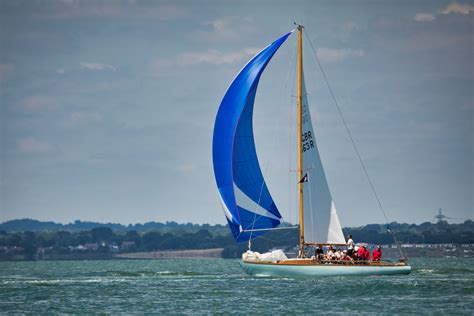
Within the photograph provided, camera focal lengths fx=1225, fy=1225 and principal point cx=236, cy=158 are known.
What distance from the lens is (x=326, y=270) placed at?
5709 centimetres

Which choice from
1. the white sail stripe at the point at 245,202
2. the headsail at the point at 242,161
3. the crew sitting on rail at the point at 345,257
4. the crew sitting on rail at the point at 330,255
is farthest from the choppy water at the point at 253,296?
the white sail stripe at the point at 245,202

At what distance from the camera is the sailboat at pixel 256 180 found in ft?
195

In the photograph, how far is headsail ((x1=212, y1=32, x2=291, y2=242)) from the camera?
2367 inches

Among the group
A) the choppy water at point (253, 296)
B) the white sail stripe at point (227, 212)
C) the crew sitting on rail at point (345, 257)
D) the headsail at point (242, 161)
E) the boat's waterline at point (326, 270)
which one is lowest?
the choppy water at point (253, 296)

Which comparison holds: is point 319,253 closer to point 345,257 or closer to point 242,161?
point 345,257

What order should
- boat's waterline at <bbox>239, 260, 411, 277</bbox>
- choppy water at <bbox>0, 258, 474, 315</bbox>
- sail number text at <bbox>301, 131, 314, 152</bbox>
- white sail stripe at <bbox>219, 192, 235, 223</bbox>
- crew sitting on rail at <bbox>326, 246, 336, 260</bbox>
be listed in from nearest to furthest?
choppy water at <bbox>0, 258, 474, 315</bbox> → boat's waterline at <bbox>239, 260, 411, 277</bbox> → crew sitting on rail at <bbox>326, 246, 336, 260</bbox> → sail number text at <bbox>301, 131, 314, 152</bbox> → white sail stripe at <bbox>219, 192, 235, 223</bbox>

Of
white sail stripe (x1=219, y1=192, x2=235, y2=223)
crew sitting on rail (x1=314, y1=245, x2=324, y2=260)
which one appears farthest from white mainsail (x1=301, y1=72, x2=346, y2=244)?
white sail stripe (x1=219, y1=192, x2=235, y2=223)

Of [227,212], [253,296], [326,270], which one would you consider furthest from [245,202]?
[253,296]

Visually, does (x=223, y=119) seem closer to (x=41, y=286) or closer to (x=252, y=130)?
(x=252, y=130)

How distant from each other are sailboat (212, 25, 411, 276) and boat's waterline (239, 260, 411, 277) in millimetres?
83

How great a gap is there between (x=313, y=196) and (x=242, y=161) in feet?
12.8

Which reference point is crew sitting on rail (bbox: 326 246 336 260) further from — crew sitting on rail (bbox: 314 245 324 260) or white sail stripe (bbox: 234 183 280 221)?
white sail stripe (bbox: 234 183 280 221)

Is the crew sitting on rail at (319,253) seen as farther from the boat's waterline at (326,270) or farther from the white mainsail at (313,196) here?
the white mainsail at (313,196)

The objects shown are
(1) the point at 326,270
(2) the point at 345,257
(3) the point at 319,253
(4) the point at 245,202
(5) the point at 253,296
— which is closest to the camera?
(5) the point at 253,296
